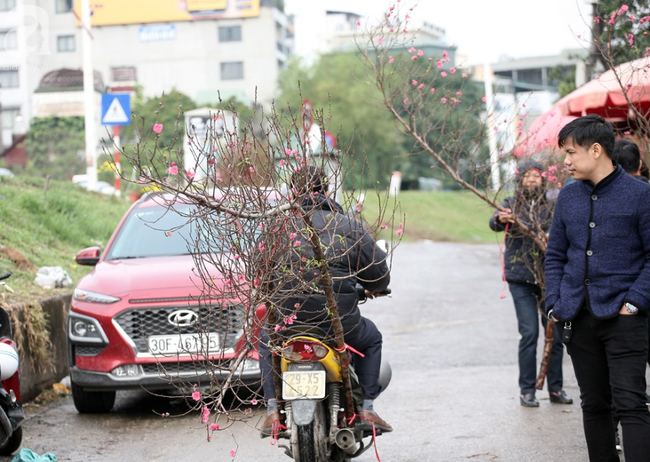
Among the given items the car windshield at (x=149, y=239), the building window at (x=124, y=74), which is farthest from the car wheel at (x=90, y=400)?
the building window at (x=124, y=74)

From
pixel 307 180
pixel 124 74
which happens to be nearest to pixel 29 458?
pixel 307 180

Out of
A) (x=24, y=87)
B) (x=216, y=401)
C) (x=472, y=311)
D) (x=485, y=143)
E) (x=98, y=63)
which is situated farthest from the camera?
(x=98, y=63)

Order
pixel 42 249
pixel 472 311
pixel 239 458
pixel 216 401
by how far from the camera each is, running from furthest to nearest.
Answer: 1. pixel 472 311
2. pixel 42 249
3. pixel 239 458
4. pixel 216 401

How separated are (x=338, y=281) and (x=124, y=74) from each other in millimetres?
91952

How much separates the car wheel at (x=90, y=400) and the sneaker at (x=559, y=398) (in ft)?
12.4

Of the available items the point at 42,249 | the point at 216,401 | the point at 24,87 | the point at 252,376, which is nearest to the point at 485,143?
the point at 252,376

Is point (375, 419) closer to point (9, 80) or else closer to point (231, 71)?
point (9, 80)

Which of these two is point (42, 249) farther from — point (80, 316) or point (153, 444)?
point (153, 444)

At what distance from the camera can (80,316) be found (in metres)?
8.06

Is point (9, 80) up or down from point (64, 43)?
down

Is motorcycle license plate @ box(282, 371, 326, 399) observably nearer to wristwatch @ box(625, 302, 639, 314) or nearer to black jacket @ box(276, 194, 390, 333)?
black jacket @ box(276, 194, 390, 333)

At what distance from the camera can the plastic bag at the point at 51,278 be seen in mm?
10414

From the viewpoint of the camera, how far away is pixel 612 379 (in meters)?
4.70

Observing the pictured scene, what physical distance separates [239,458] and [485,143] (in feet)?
11.5
